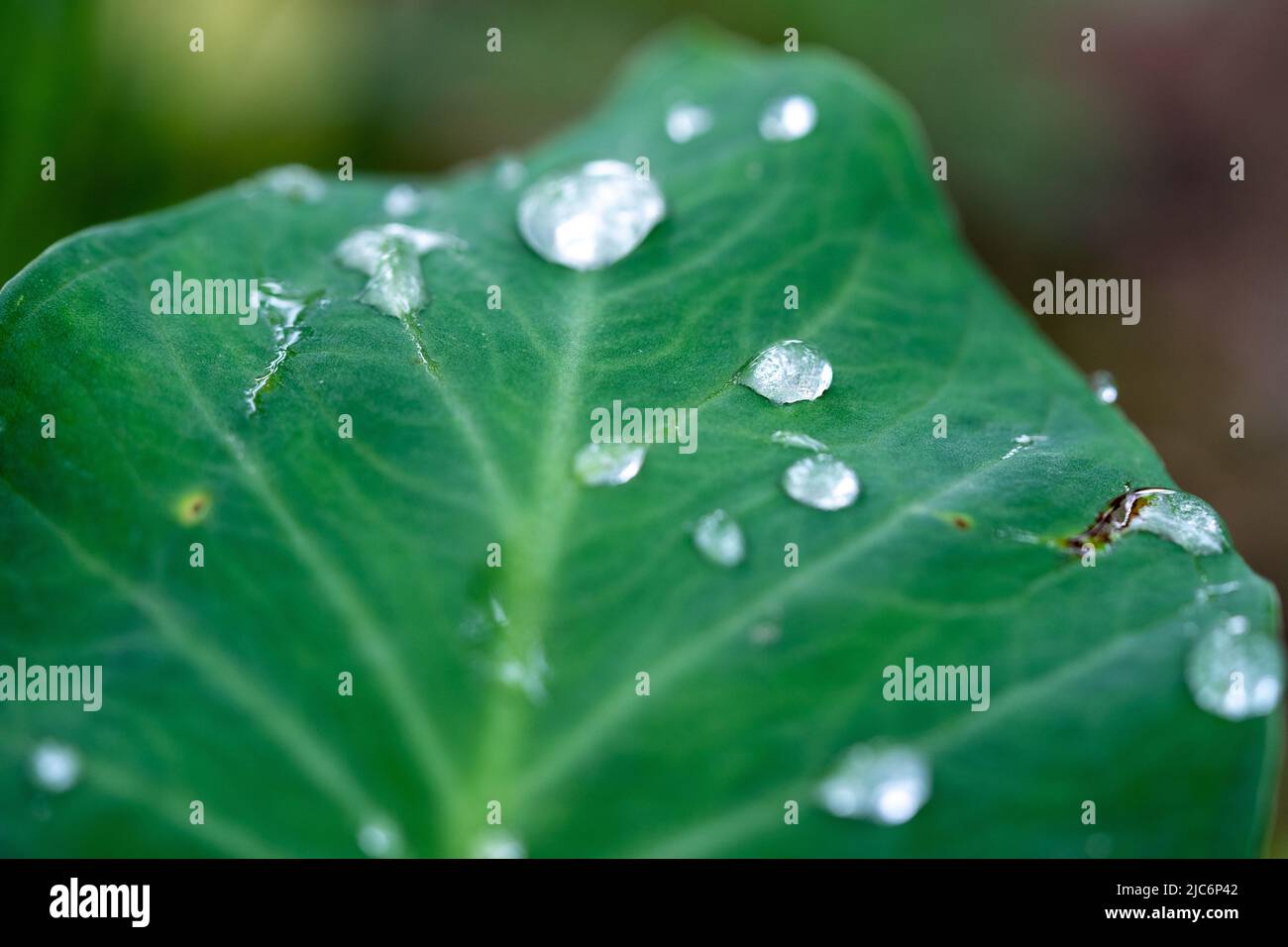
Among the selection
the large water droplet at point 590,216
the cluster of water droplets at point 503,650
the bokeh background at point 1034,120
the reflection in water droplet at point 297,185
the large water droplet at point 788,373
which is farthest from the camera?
the bokeh background at point 1034,120

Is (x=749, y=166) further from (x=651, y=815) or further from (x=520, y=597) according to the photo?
(x=651, y=815)

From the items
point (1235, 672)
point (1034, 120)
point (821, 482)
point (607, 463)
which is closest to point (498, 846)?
point (607, 463)

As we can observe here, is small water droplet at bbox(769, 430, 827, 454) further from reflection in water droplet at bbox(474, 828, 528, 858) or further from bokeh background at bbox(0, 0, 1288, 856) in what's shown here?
bokeh background at bbox(0, 0, 1288, 856)

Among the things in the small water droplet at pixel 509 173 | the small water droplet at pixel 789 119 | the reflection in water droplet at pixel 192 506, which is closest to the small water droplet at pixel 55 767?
the reflection in water droplet at pixel 192 506

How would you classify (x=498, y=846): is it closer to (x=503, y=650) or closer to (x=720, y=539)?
(x=503, y=650)

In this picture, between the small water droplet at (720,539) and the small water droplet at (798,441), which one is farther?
the small water droplet at (798,441)

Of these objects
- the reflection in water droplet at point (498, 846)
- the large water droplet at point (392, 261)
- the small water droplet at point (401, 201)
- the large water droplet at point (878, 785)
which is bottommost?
the reflection in water droplet at point (498, 846)

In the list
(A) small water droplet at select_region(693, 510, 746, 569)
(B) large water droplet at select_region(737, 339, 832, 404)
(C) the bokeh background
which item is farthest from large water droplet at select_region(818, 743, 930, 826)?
(C) the bokeh background

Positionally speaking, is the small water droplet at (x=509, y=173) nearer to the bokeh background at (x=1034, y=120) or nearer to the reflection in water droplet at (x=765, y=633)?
the reflection in water droplet at (x=765, y=633)
